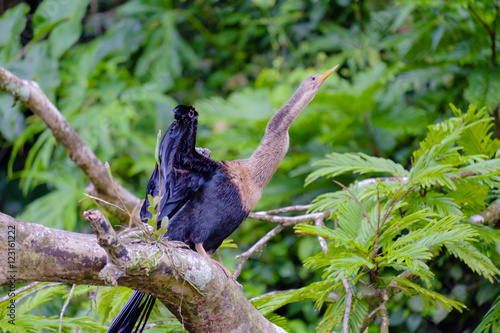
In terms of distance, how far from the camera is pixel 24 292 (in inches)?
62.6

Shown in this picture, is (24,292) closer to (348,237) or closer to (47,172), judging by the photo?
(348,237)

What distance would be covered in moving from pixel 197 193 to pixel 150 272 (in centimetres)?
50

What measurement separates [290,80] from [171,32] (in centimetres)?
100

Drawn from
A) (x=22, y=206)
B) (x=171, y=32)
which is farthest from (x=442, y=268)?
(x=22, y=206)

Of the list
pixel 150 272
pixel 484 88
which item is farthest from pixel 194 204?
pixel 484 88

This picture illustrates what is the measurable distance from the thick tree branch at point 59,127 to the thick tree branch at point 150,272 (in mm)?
929

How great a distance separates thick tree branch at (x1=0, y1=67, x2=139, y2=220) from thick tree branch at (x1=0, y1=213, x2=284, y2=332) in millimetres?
929

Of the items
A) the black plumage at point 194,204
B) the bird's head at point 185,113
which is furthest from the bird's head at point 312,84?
the bird's head at point 185,113

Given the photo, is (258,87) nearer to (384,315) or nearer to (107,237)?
(384,315)

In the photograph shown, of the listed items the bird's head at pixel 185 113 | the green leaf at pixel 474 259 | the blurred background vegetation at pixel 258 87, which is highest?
the bird's head at pixel 185 113

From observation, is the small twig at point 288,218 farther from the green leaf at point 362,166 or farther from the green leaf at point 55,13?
the green leaf at point 55,13

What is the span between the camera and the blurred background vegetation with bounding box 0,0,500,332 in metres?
2.54

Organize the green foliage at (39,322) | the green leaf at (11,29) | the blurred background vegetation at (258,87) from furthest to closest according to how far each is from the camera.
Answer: the green leaf at (11,29)
the blurred background vegetation at (258,87)
the green foliage at (39,322)

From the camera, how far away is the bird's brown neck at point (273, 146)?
1.64 meters
